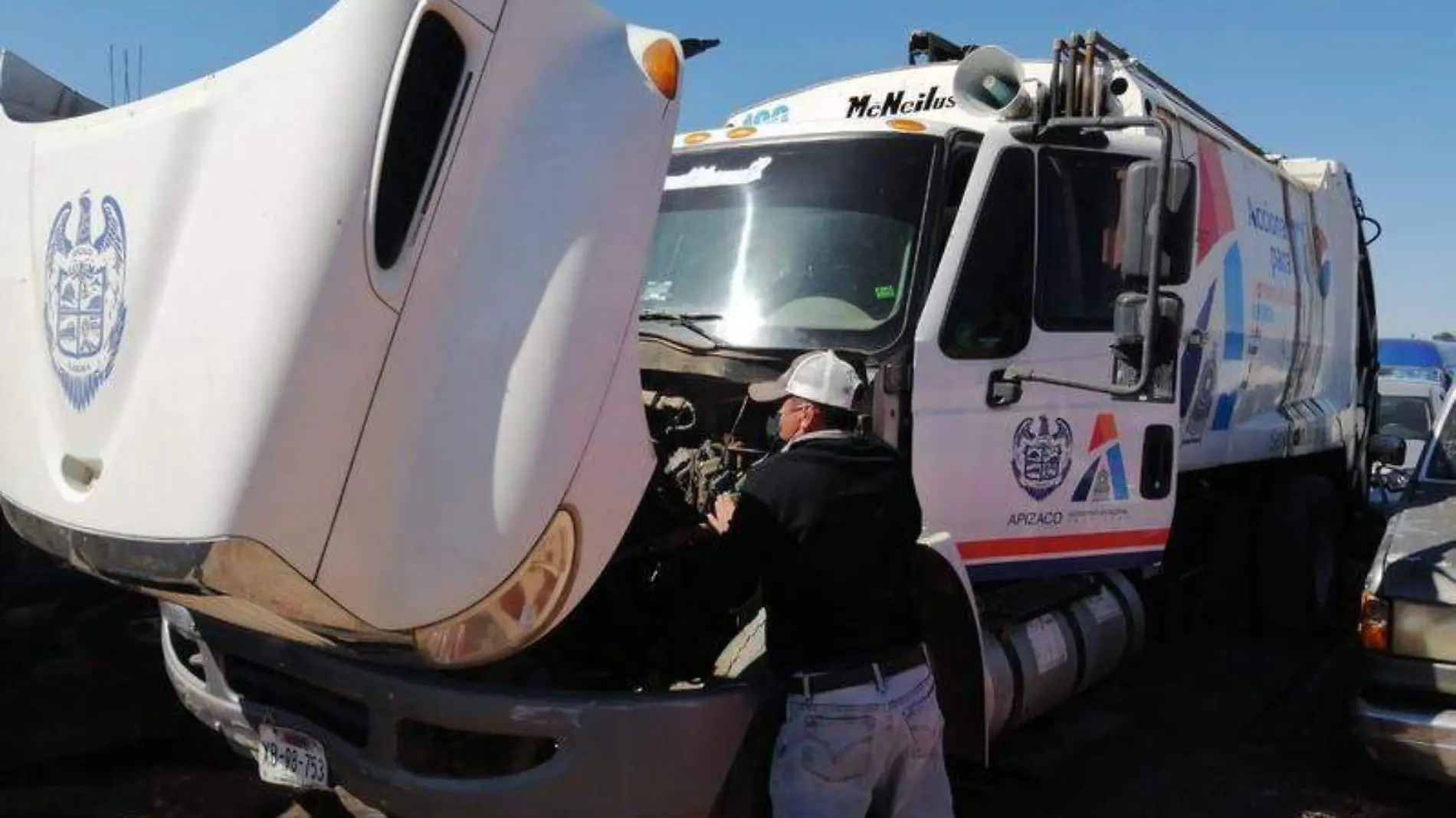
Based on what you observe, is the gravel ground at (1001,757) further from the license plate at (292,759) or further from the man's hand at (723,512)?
the man's hand at (723,512)

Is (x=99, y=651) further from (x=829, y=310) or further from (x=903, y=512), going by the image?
(x=903, y=512)

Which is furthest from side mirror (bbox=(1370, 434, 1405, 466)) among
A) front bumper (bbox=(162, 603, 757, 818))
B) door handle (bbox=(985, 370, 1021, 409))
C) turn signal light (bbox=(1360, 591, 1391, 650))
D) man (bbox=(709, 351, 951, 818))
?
front bumper (bbox=(162, 603, 757, 818))

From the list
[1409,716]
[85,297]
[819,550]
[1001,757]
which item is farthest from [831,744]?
[1409,716]

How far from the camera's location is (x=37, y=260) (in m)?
3.25

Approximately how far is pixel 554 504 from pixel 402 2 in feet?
3.77

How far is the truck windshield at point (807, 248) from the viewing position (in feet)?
13.7

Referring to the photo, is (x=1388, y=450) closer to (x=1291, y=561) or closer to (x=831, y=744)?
(x=1291, y=561)

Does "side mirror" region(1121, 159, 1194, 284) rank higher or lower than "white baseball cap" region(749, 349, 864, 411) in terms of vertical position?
higher

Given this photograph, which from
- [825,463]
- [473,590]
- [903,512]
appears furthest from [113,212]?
[903,512]

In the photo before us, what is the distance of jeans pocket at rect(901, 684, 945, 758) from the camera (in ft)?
10.9

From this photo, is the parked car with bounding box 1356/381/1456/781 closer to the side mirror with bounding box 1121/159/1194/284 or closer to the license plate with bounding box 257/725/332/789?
the side mirror with bounding box 1121/159/1194/284

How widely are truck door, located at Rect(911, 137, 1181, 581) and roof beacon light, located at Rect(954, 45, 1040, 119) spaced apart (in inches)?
18.4

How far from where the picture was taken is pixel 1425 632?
468 cm

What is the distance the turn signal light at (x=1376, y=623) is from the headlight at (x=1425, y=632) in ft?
0.08
